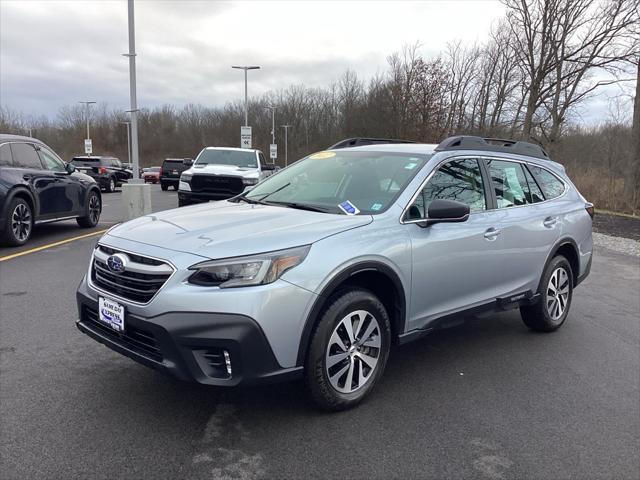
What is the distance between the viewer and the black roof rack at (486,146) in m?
4.33

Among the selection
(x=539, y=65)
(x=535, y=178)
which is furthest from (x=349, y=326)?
(x=539, y=65)

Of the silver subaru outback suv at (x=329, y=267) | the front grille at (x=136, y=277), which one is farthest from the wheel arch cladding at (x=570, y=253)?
the front grille at (x=136, y=277)

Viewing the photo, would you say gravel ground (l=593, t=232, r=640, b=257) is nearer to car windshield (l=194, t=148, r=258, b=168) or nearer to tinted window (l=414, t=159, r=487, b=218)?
tinted window (l=414, t=159, r=487, b=218)

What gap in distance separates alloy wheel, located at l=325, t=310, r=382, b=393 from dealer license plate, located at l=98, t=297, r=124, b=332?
1.23m

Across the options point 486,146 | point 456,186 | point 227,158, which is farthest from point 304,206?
point 227,158

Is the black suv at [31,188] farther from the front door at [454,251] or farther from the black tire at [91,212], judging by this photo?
the front door at [454,251]

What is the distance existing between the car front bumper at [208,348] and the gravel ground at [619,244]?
10.3 m

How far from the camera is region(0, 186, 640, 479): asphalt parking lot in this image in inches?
111

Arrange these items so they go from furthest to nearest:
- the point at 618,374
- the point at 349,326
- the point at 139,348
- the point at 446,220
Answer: the point at 618,374 < the point at 446,220 < the point at 349,326 < the point at 139,348

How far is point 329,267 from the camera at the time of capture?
3105 millimetres

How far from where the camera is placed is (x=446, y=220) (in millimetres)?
3764

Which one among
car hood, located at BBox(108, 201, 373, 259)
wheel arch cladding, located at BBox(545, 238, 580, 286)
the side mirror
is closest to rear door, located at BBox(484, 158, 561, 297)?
wheel arch cladding, located at BBox(545, 238, 580, 286)

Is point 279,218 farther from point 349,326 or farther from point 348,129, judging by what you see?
point 348,129

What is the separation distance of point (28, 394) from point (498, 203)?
3.87 m
